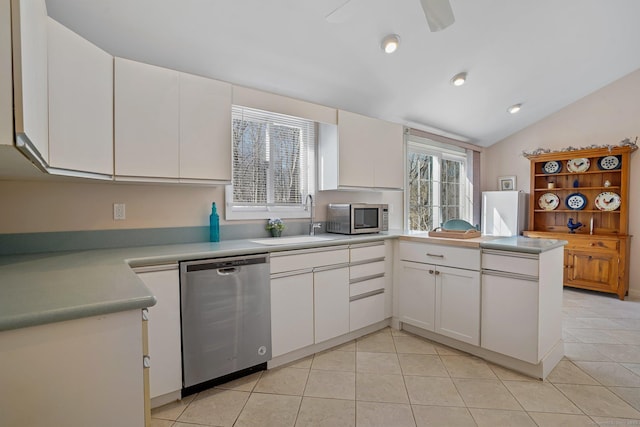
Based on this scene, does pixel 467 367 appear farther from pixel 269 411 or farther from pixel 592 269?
pixel 592 269

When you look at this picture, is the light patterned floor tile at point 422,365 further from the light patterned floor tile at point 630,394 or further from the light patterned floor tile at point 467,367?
the light patterned floor tile at point 630,394

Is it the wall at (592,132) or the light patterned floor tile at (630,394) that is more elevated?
the wall at (592,132)

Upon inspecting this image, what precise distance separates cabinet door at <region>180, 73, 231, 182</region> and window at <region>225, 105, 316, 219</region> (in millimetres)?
369

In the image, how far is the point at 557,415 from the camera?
5.92ft

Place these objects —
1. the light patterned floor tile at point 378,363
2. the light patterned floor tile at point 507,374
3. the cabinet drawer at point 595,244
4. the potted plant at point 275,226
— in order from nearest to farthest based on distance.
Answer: the light patterned floor tile at point 507,374 < the light patterned floor tile at point 378,363 < the potted plant at point 275,226 < the cabinet drawer at point 595,244

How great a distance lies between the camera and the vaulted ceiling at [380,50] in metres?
2.04

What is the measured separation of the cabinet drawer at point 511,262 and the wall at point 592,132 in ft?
10.5

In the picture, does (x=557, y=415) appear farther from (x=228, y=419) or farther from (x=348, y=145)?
(x=348, y=145)

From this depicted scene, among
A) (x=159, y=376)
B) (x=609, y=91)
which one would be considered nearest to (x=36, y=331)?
(x=159, y=376)

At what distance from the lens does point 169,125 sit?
6.78 ft

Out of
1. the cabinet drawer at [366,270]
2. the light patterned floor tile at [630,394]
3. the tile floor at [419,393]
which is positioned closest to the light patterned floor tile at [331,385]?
the tile floor at [419,393]

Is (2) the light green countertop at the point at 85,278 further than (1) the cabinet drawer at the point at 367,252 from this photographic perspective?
No

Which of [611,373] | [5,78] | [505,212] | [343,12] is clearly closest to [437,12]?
[343,12]

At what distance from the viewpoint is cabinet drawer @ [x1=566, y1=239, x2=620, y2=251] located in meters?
3.97
